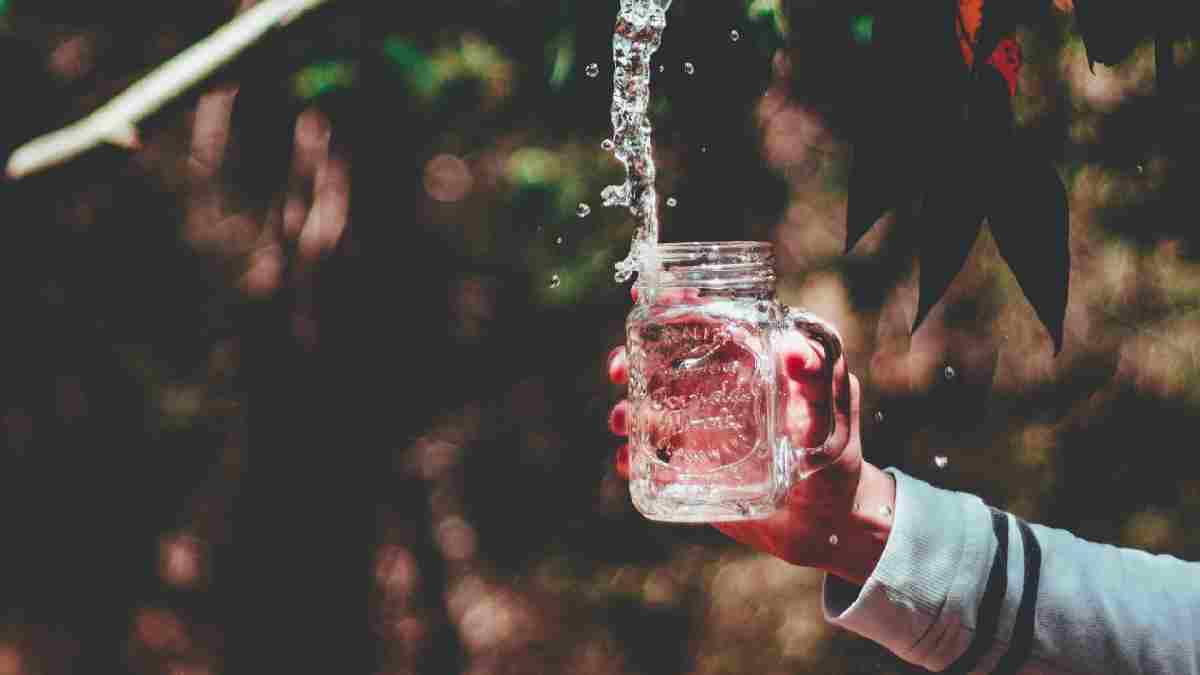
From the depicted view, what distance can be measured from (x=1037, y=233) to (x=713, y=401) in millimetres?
343

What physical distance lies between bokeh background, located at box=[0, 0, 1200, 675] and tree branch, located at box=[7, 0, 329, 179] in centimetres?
74

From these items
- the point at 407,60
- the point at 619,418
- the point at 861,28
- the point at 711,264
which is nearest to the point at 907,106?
the point at 711,264

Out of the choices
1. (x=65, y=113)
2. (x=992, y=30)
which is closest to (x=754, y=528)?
(x=992, y=30)

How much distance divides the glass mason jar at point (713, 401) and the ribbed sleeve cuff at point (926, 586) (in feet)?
0.50

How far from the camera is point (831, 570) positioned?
116cm

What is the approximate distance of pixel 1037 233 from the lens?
761mm

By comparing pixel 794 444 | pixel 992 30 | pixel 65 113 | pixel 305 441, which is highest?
pixel 992 30

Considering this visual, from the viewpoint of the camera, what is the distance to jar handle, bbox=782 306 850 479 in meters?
1.01

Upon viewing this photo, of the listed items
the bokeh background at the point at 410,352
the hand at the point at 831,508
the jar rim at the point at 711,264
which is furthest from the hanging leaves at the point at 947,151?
the bokeh background at the point at 410,352

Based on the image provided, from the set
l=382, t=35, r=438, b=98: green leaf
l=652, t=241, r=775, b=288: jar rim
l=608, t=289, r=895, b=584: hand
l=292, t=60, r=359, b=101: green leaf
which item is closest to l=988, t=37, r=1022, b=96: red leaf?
l=652, t=241, r=775, b=288: jar rim

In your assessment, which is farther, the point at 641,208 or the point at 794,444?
the point at 641,208

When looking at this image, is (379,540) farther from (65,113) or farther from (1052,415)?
(1052,415)

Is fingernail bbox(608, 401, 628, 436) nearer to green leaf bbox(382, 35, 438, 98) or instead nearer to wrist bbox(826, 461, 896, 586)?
wrist bbox(826, 461, 896, 586)

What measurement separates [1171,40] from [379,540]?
4.54 feet
